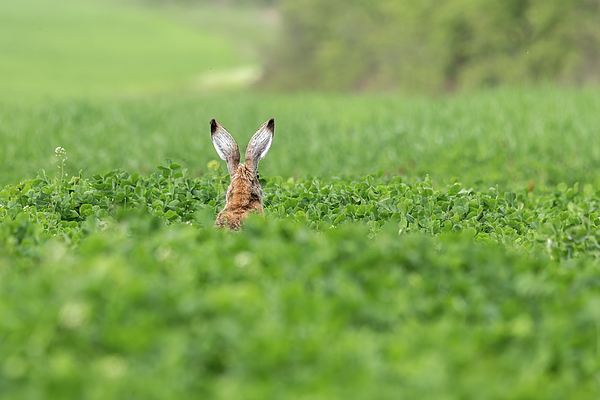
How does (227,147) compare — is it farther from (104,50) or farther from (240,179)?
(104,50)

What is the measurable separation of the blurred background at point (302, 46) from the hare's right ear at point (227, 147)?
14.3m

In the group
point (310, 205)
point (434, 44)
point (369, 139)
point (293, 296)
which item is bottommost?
point (293, 296)

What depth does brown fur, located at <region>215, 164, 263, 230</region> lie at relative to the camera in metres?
4.73

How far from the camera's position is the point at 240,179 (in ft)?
16.5

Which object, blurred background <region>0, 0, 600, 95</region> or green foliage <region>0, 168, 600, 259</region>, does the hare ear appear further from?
blurred background <region>0, 0, 600, 95</region>

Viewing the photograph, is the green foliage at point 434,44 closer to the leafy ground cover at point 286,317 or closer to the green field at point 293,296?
the green field at point 293,296

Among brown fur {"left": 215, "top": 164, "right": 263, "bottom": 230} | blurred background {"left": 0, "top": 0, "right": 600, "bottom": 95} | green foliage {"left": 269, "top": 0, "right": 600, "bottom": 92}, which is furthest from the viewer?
blurred background {"left": 0, "top": 0, "right": 600, "bottom": 95}

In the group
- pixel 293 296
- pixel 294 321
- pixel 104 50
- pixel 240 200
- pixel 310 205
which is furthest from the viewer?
pixel 104 50

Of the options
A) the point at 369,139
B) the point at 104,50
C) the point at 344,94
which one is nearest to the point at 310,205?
the point at 369,139

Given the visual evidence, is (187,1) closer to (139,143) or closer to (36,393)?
(139,143)

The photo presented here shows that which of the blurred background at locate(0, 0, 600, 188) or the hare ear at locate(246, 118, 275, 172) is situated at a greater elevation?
the blurred background at locate(0, 0, 600, 188)

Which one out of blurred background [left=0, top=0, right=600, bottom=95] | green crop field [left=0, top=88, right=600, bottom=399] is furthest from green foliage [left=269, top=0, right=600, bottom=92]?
green crop field [left=0, top=88, right=600, bottom=399]

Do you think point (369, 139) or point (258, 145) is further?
point (369, 139)

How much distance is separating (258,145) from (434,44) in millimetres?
27335
